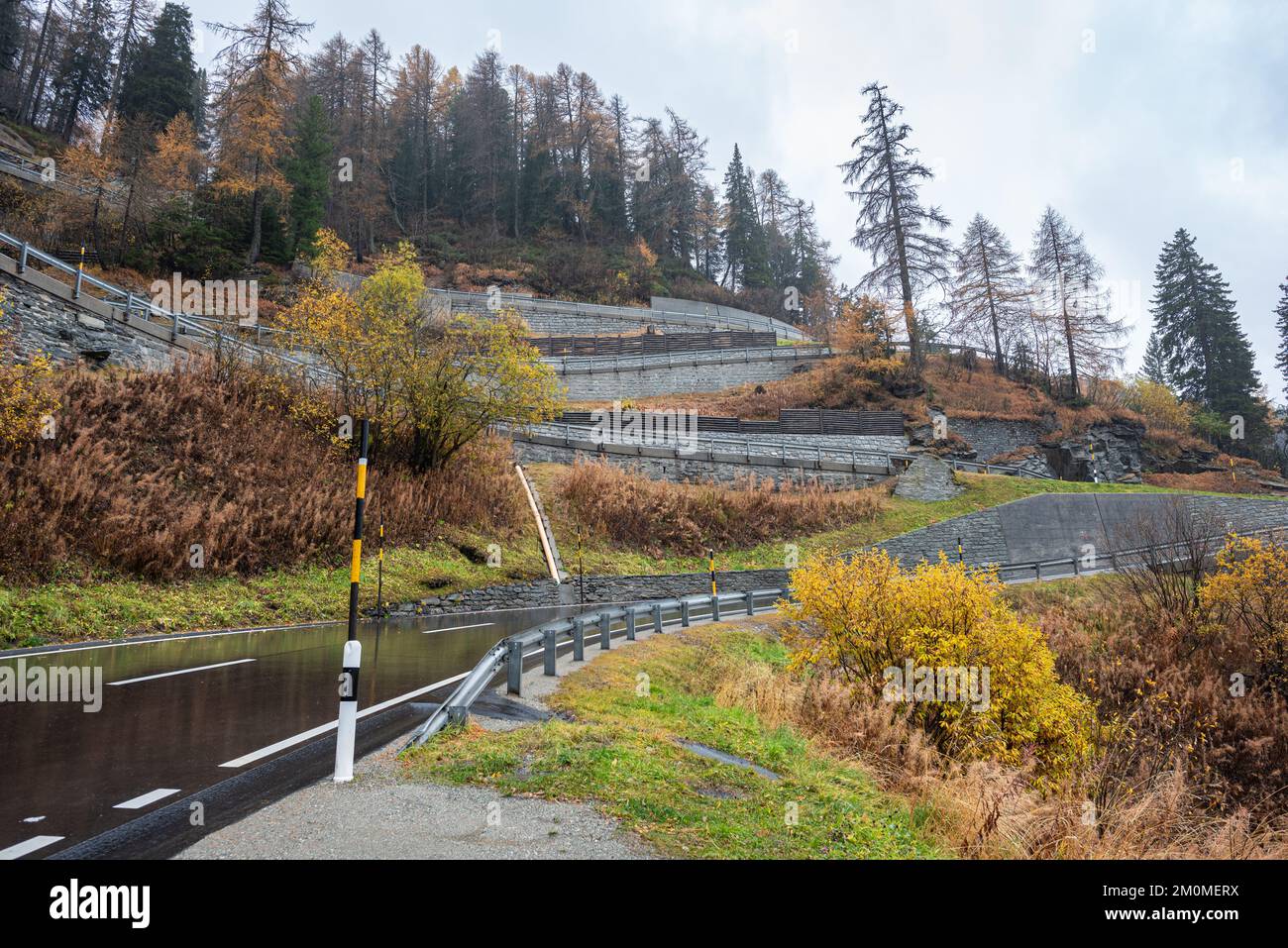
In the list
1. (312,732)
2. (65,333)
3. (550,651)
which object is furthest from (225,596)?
(312,732)

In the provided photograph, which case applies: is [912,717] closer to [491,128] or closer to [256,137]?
[256,137]

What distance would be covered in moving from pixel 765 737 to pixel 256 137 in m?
43.4

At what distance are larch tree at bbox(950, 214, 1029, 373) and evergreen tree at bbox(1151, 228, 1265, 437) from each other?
16.3 m

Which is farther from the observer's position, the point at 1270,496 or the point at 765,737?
the point at 1270,496

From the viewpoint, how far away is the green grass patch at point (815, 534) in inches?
1045

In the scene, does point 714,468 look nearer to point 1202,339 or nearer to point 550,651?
point 550,651

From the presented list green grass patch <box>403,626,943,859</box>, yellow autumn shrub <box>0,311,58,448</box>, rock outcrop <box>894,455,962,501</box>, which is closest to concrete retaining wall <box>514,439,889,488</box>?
rock outcrop <box>894,455,962,501</box>

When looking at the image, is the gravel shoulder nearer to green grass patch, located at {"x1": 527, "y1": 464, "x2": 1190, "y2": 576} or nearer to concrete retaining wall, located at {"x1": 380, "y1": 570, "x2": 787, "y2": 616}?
concrete retaining wall, located at {"x1": 380, "y1": 570, "x2": 787, "y2": 616}

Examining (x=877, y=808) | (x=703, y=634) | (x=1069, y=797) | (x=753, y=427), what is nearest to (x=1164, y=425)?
(x=753, y=427)

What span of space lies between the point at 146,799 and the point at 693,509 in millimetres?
26339

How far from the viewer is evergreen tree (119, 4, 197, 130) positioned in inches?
2025

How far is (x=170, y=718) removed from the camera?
24.2 ft

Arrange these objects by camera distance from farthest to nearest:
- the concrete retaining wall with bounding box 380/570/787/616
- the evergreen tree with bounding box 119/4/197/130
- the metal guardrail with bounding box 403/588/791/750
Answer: the evergreen tree with bounding box 119/4/197/130 → the concrete retaining wall with bounding box 380/570/787/616 → the metal guardrail with bounding box 403/588/791/750
